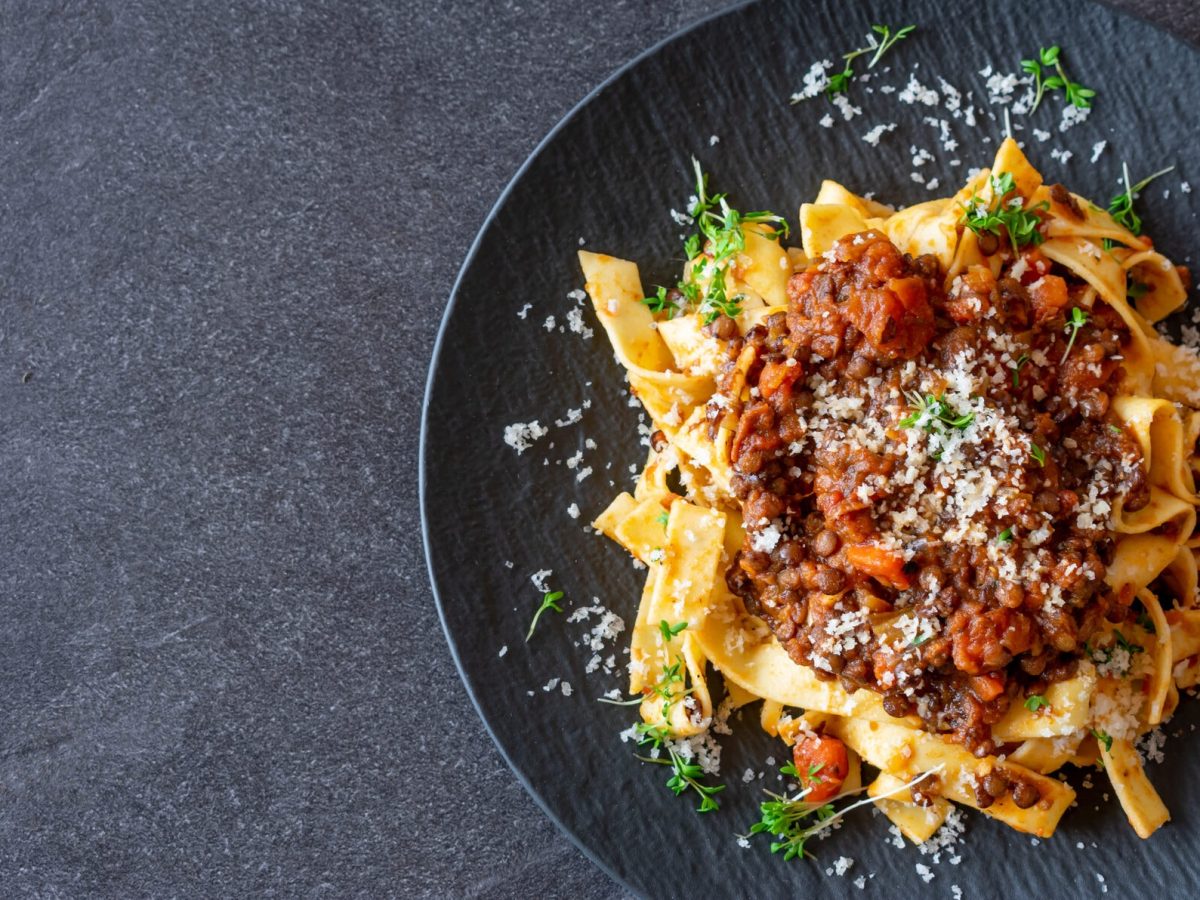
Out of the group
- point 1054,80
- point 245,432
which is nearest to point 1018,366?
point 1054,80

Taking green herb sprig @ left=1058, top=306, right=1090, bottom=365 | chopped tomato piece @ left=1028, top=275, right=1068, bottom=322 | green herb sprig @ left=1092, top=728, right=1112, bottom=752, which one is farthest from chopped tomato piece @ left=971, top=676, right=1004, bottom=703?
chopped tomato piece @ left=1028, top=275, right=1068, bottom=322

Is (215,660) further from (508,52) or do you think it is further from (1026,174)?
(1026,174)

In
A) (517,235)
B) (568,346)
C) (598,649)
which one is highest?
(517,235)

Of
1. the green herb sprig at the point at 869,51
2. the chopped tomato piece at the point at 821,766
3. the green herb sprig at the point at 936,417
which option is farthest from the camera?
the green herb sprig at the point at 869,51

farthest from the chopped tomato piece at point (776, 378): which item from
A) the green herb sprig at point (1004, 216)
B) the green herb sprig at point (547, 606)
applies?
the green herb sprig at point (547, 606)

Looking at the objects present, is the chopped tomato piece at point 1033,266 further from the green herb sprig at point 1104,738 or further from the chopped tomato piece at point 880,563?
the green herb sprig at point 1104,738

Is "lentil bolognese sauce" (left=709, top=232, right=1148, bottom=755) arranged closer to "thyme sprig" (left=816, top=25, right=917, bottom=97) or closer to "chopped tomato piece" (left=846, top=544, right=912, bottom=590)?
"chopped tomato piece" (left=846, top=544, right=912, bottom=590)

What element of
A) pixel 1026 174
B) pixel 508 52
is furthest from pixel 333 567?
pixel 1026 174
